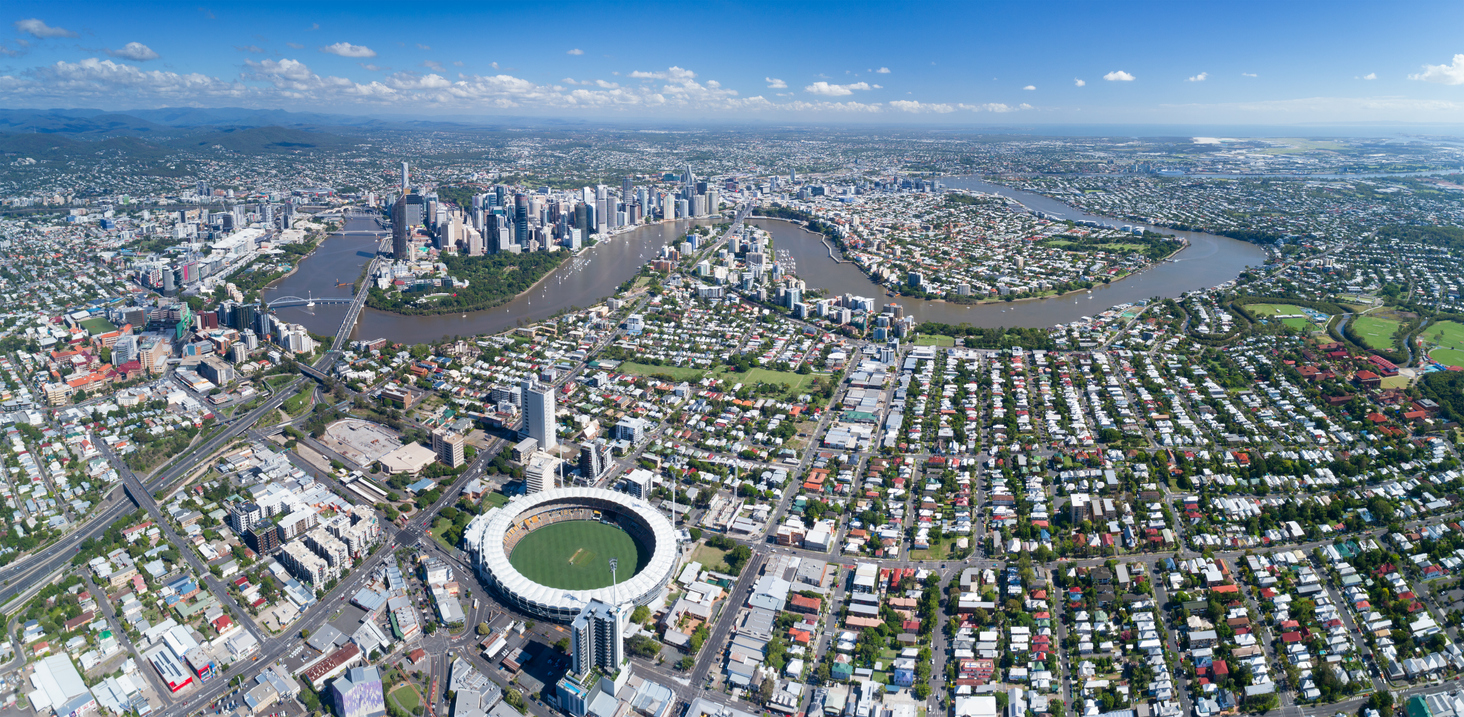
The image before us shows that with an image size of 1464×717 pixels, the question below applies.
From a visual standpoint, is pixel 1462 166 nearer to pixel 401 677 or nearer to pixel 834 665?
pixel 834 665

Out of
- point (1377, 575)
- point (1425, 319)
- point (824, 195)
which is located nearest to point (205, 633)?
point (1377, 575)

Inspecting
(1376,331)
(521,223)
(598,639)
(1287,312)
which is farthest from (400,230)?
(1376,331)

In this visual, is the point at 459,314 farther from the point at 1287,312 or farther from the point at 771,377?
the point at 1287,312

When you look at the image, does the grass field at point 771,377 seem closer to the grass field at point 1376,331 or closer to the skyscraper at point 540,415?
the skyscraper at point 540,415

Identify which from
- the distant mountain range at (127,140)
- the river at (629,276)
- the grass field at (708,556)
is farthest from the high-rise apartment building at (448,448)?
the distant mountain range at (127,140)

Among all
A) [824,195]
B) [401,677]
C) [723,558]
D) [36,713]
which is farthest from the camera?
[824,195]
